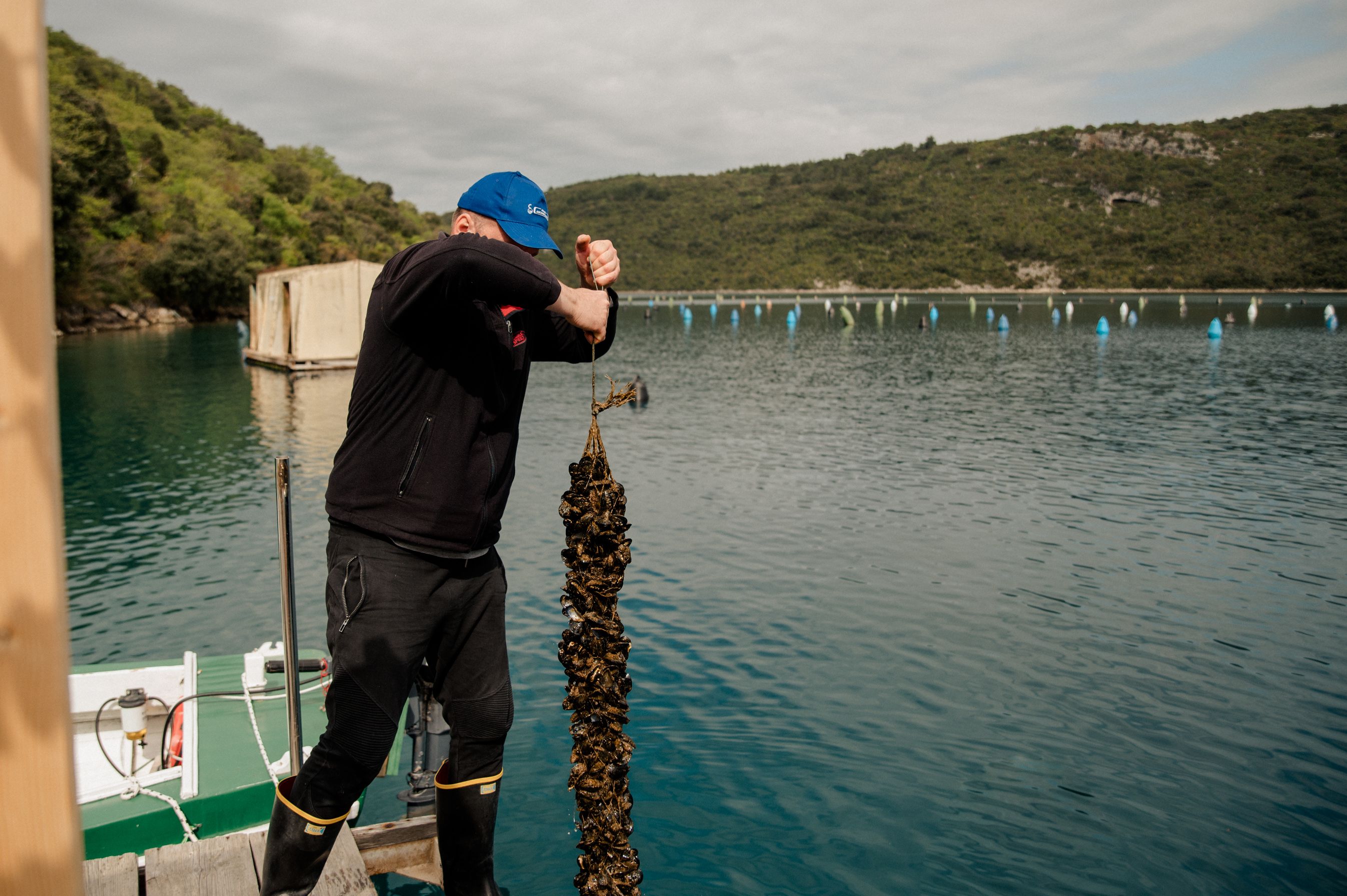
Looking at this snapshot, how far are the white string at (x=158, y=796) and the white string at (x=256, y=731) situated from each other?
0.51 m

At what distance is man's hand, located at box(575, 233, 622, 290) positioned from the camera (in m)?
3.48

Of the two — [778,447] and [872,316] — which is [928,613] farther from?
[872,316]

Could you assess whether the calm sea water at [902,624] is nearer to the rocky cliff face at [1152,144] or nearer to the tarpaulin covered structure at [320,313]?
the tarpaulin covered structure at [320,313]

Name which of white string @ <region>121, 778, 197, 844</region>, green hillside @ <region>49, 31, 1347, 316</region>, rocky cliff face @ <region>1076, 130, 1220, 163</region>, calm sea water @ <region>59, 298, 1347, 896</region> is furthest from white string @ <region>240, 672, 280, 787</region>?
rocky cliff face @ <region>1076, 130, 1220, 163</region>

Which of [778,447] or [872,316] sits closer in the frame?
[778,447]

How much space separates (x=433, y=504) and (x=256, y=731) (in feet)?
11.4

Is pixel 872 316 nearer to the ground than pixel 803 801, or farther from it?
farther from it

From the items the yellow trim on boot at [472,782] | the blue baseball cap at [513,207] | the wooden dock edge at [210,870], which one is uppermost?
the blue baseball cap at [513,207]

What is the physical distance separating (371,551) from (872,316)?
9701 centimetres

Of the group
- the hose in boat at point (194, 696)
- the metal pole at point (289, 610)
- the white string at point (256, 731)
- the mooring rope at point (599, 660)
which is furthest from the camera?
the hose in boat at point (194, 696)

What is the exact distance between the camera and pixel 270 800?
567cm

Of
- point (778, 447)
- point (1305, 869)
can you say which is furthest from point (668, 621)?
point (778, 447)

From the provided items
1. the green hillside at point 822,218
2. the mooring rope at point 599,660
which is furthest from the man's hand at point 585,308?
the green hillside at point 822,218

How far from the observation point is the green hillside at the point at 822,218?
242 ft
